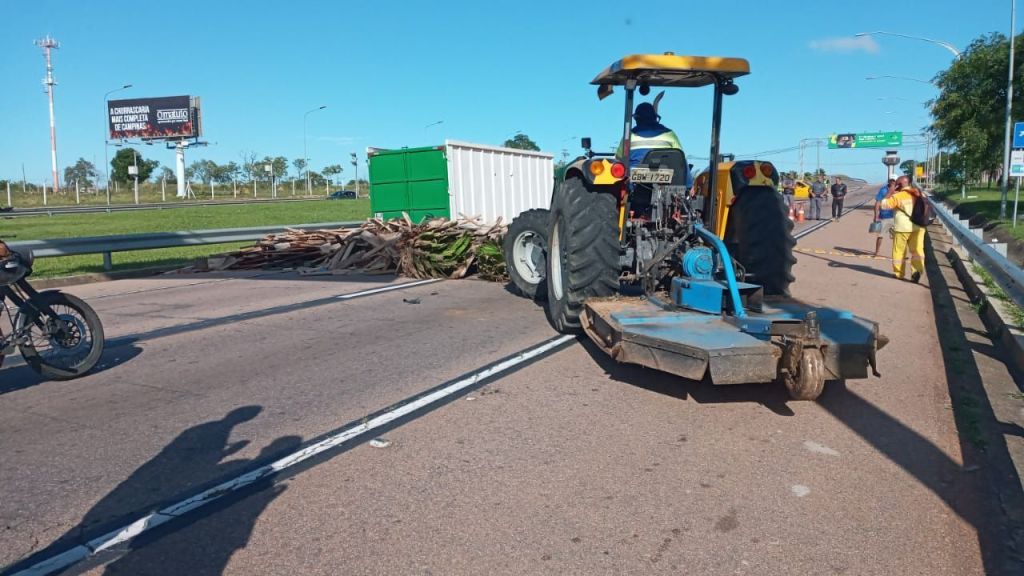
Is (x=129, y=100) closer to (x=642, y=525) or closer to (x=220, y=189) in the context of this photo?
(x=220, y=189)

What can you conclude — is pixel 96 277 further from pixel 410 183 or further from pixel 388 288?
pixel 410 183

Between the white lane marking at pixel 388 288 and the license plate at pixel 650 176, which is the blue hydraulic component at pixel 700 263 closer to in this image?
the license plate at pixel 650 176

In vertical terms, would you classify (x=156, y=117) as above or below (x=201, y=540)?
above

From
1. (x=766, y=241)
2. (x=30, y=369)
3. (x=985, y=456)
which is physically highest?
(x=766, y=241)

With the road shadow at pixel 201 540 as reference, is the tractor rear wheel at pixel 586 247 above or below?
above

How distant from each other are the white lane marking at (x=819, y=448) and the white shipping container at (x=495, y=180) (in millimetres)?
10567

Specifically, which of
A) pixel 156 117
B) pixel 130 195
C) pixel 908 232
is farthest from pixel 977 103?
pixel 156 117

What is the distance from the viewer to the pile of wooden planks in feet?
40.1

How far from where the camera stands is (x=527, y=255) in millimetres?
9969

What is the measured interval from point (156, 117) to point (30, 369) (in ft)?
253

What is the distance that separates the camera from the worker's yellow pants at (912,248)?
11.4 meters

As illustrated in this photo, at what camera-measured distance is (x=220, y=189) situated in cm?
8419

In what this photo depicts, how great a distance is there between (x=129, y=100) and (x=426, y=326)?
78842 millimetres

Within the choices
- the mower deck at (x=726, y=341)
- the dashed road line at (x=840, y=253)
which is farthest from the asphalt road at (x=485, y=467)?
the dashed road line at (x=840, y=253)
